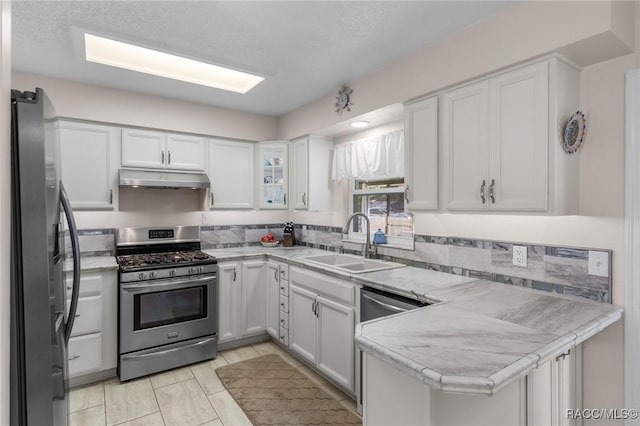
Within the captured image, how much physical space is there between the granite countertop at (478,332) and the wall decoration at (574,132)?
797 millimetres

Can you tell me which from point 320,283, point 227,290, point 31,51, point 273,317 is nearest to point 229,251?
point 227,290

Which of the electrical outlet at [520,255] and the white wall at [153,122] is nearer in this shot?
the electrical outlet at [520,255]

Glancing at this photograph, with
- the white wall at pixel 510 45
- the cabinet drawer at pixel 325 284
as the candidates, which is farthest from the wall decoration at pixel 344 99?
the cabinet drawer at pixel 325 284

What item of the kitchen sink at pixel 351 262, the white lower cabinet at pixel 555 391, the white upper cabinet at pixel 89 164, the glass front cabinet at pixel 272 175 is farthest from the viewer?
the glass front cabinet at pixel 272 175

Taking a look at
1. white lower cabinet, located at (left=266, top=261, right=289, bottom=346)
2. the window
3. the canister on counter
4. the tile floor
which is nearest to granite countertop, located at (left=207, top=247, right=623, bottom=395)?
the window

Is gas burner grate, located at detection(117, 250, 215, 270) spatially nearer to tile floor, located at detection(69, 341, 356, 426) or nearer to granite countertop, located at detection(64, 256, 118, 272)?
granite countertop, located at detection(64, 256, 118, 272)

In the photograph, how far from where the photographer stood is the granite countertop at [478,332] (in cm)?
103

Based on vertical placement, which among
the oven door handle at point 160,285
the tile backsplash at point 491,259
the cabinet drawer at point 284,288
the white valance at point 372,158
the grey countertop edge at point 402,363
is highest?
the white valance at point 372,158

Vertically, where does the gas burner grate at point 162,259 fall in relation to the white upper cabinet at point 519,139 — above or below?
below

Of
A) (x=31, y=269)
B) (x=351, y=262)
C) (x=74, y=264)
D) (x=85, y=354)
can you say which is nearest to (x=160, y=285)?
(x=85, y=354)

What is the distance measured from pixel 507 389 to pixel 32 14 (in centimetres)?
310

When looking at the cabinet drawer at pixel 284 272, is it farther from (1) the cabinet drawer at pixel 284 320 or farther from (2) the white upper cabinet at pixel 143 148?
(2) the white upper cabinet at pixel 143 148

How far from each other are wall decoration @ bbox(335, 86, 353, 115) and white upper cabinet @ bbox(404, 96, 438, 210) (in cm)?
68

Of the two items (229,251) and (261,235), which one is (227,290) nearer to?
(229,251)
